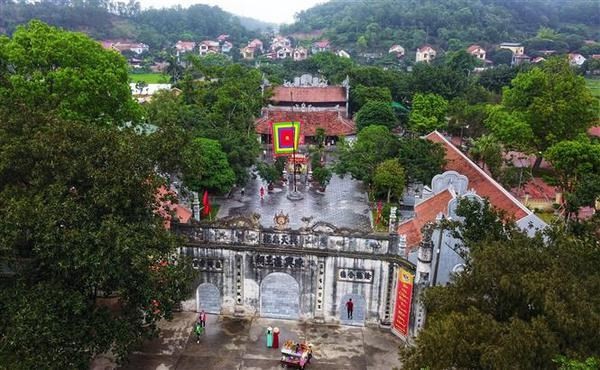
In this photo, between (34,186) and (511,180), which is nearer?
(34,186)

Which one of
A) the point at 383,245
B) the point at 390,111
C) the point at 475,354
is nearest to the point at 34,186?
the point at 383,245

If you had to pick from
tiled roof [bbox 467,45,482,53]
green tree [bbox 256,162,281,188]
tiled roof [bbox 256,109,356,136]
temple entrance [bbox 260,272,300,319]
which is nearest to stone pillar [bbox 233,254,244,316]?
temple entrance [bbox 260,272,300,319]

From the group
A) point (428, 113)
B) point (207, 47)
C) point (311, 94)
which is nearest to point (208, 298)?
point (428, 113)

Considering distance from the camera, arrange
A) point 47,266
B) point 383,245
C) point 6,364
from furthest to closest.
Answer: point 383,245 → point 47,266 → point 6,364

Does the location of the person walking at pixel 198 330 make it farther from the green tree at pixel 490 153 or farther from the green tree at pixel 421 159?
the green tree at pixel 490 153

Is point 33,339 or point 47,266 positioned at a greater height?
point 47,266

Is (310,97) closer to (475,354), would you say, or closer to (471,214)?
(471,214)

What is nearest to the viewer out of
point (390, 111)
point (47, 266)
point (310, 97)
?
point (47, 266)
